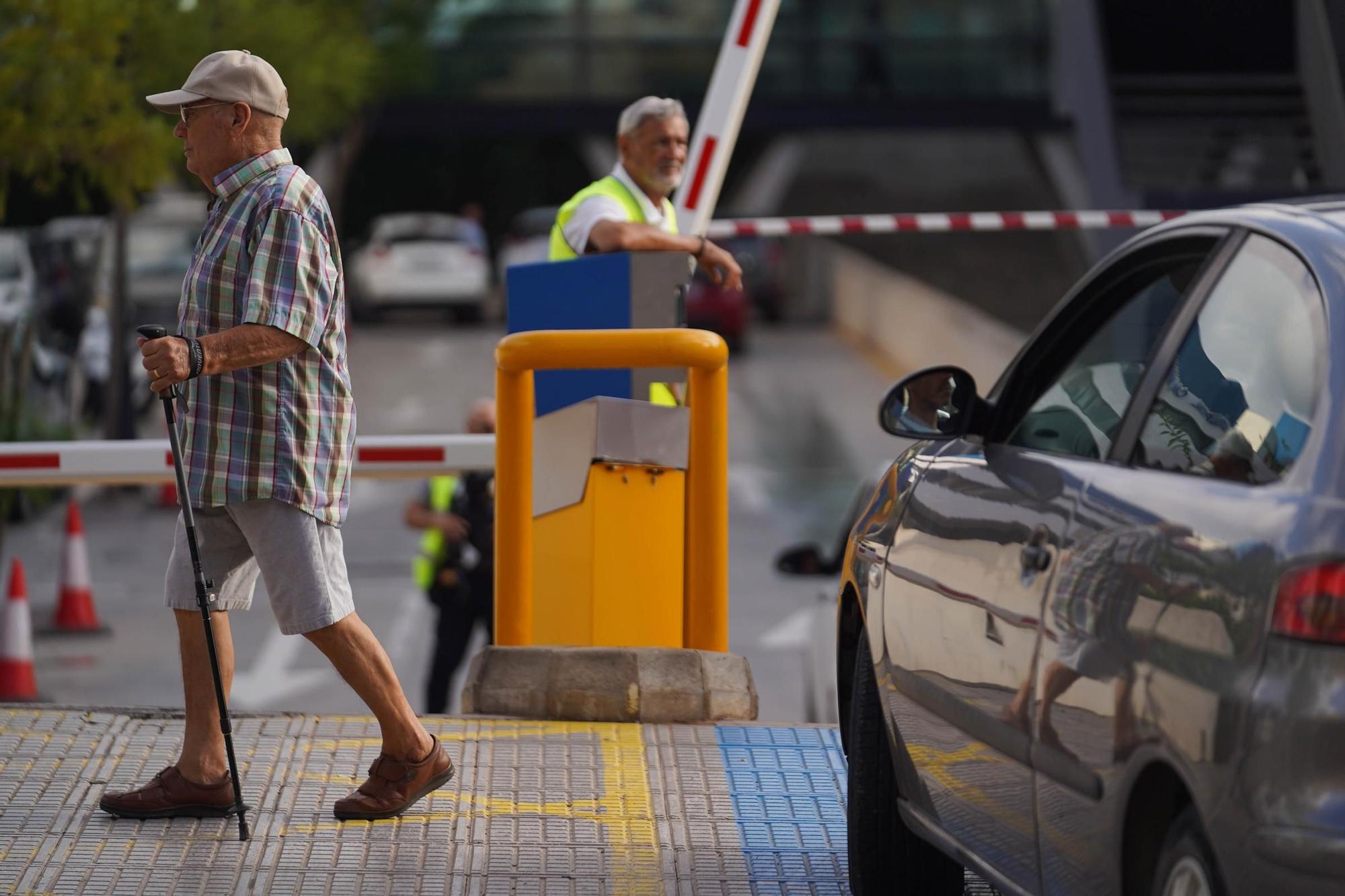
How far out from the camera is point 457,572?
33.4ft

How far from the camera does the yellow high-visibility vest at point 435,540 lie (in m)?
10.2

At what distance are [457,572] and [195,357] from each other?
5413mm

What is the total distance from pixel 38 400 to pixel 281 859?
15013mm

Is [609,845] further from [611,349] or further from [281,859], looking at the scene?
[611,349]

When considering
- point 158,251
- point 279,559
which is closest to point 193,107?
point 279,559

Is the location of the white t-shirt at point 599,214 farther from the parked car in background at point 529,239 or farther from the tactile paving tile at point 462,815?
the parked car in background at point 529,239

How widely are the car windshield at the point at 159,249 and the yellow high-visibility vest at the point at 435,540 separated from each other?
18.0m

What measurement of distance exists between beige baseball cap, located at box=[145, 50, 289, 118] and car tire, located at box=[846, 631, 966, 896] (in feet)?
6.25

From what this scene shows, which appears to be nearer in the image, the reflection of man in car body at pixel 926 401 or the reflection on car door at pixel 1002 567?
the reflection on car door at pixel 1002 567

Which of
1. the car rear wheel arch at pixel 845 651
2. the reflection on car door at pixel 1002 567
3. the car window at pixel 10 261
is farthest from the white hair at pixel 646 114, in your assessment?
the car window at pixel 10 261

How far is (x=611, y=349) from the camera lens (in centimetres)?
637

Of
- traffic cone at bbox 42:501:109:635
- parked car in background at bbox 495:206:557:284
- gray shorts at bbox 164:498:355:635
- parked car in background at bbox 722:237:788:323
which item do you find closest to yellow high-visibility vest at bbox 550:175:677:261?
gray shorts at bbox 164:498:355:635

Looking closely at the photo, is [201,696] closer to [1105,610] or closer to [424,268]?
[1105,610]

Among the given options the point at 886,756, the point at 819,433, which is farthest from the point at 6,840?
the point at 819,433
